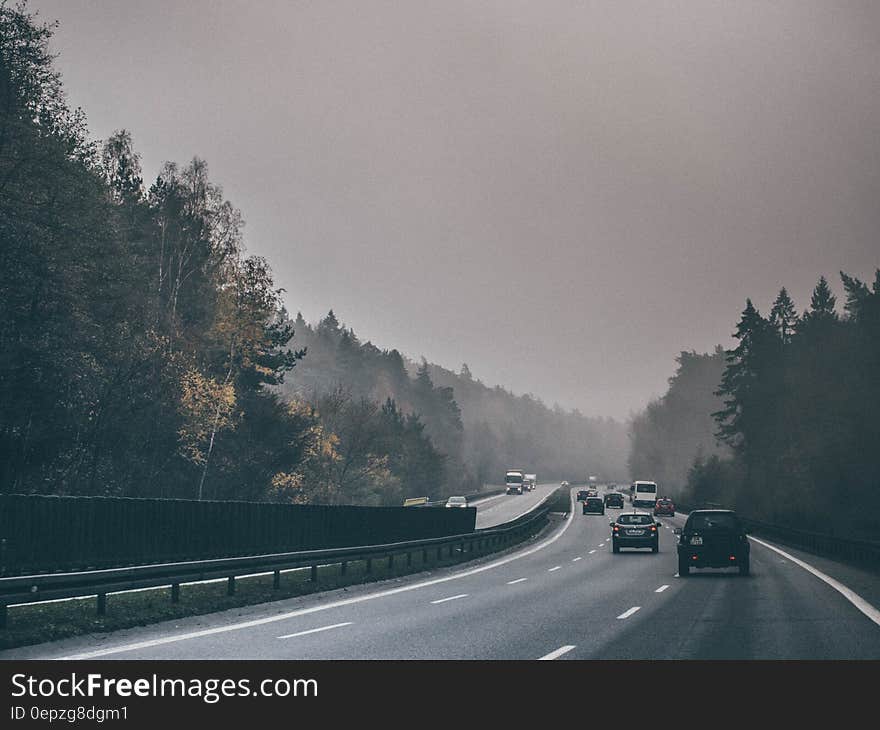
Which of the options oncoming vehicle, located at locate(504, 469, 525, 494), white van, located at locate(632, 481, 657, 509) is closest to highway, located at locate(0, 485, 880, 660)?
white van, located at locate(632, 481, 657, 509)

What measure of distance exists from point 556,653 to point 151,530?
458 inches

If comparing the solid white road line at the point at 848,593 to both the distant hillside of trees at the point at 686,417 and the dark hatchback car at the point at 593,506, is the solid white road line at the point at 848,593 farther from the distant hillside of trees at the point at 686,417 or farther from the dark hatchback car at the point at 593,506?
the distant hillside of trees at the point at 686,417

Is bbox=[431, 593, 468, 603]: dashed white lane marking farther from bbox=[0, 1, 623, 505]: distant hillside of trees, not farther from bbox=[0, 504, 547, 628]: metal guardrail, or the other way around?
bbox=[0, 1, 623, 505]: distant hillside of trees

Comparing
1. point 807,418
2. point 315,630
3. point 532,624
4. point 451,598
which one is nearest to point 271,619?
point 315,630

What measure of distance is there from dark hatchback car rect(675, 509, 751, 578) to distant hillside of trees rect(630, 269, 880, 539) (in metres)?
30.1

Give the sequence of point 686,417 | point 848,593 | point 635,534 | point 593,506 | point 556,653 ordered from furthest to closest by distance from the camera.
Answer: point 686,417 < point 593,506 < point 635,534 < point 848,593 < point 556,653

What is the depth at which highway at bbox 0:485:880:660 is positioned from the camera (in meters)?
12.1

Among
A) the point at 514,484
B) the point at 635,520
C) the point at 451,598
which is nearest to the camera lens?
the point at 451,598

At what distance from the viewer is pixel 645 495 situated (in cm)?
8600

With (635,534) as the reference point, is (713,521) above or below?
above

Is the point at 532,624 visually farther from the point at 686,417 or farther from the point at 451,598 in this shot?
the point at 686,417

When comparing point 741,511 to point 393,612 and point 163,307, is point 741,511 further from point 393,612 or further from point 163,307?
point 393,612
